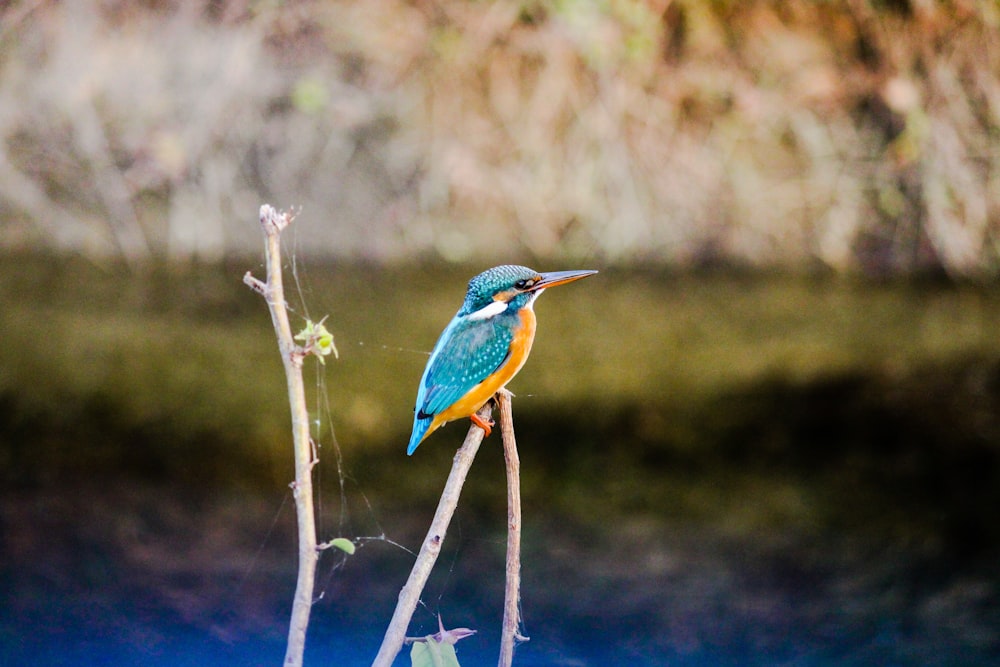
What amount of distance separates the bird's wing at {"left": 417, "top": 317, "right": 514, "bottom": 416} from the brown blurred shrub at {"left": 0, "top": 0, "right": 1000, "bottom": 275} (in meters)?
1.52

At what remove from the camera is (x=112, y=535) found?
1658 mm

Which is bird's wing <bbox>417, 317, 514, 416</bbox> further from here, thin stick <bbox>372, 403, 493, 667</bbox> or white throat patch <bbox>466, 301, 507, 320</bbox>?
thin stick <bbox>372, 403, 493, 667</bbox>

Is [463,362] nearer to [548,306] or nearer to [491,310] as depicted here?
[491,310]

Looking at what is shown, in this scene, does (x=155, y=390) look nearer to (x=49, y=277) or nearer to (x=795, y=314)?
(x=49, y=277)

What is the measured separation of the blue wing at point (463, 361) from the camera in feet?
3.10

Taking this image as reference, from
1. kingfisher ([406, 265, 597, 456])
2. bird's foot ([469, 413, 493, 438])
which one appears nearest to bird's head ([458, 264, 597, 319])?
kingfisher ([406, 265, 597, 456])

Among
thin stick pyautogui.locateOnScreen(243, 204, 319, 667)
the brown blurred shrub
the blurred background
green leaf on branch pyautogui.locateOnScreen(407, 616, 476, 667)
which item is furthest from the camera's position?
the brown blurred shrub

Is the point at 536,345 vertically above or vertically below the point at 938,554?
above

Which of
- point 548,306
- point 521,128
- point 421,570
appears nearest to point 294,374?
point 421,570

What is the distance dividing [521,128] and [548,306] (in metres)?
0.55

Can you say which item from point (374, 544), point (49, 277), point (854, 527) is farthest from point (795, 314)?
point (49, 277)

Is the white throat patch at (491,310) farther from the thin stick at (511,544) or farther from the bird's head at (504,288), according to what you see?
the thin stick at (511,544)

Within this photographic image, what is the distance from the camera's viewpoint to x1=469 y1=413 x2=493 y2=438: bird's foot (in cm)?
94

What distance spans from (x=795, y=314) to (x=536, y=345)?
762 millimetres
